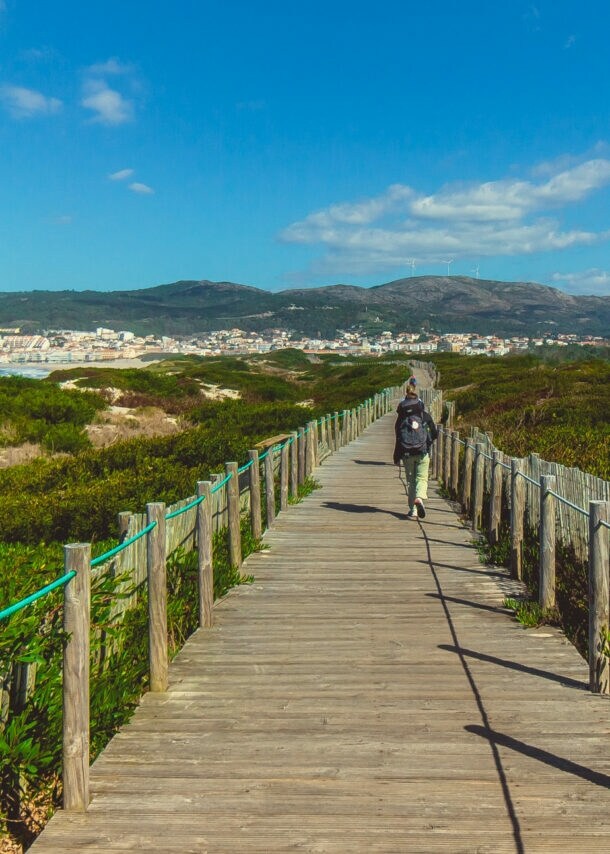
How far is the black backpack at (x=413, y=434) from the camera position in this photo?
13047 mm

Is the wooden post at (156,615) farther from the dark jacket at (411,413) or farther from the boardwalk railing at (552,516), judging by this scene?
the dark jacket at (411,413)

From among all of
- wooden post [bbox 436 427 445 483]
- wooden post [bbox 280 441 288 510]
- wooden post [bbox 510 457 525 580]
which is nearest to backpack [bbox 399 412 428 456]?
wooden post [bbox 280 441 288 510]

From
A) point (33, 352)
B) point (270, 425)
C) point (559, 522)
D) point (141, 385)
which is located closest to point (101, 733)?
point (559, 522)

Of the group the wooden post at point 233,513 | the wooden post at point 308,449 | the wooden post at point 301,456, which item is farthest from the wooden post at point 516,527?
the wooden post at point 308,449

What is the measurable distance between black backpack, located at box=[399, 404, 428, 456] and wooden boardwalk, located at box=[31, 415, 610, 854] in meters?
4.34

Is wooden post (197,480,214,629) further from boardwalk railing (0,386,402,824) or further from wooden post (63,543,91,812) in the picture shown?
wooden post (63,543,91,812)

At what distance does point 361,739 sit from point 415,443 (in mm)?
8274

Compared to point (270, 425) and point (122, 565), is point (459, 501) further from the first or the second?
point (270, 425)

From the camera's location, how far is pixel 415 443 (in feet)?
42.8

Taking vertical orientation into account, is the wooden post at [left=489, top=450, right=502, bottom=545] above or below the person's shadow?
above

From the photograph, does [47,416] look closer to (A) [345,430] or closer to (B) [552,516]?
(A) [345,430]

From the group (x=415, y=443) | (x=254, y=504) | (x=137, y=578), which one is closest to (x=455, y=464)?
(x=415, y=443)

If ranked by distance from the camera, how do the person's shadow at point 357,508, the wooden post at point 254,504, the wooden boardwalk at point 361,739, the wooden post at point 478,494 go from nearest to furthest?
the wooden boardwalk at point 361,739 → the wooden post at point 254,504 → the wooden post at point 478,494 → the person's shadow at point 357,508

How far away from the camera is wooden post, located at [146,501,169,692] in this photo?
5.88 m
